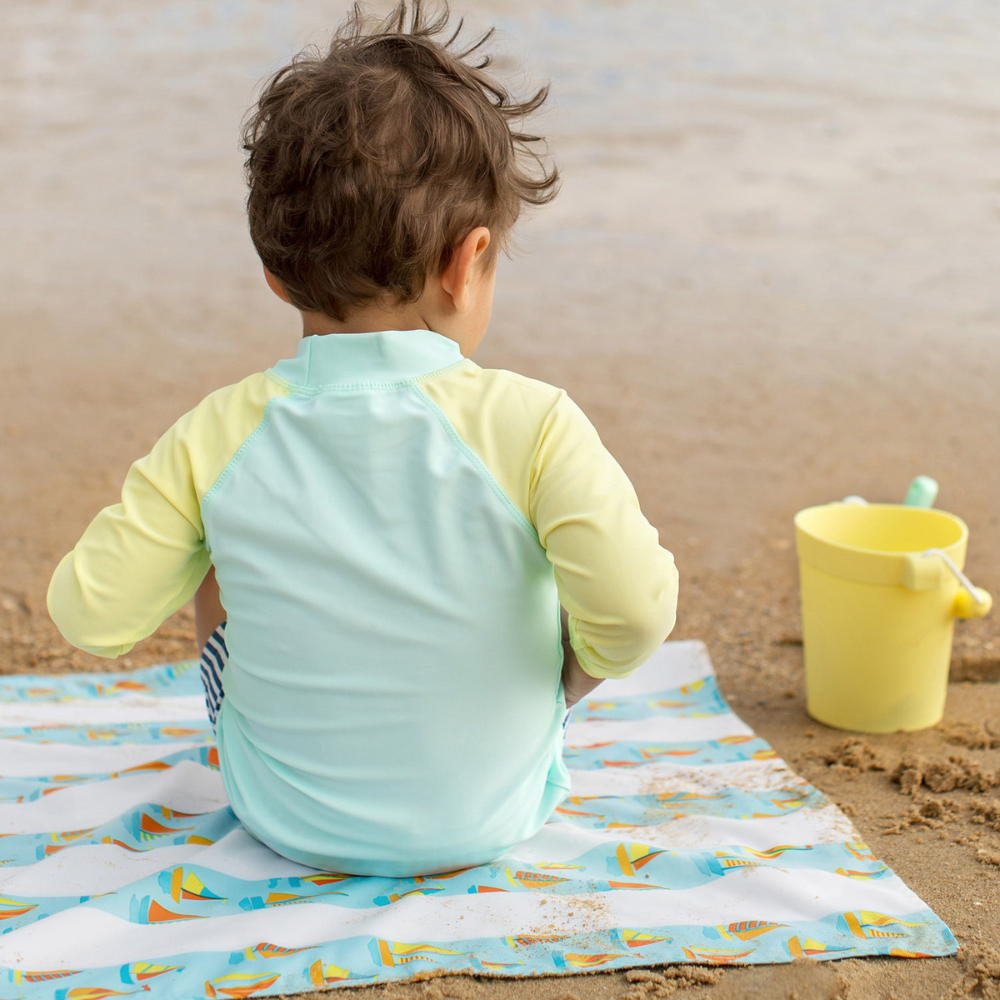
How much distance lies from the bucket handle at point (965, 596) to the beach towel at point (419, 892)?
42cm

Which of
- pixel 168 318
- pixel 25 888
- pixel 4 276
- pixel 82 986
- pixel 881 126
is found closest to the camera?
pixel 82 986

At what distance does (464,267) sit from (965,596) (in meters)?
1.12

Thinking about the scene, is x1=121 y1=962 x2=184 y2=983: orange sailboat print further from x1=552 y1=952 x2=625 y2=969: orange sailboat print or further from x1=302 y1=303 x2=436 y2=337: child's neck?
x1=302 y1=303 x2=436 y2=337: child's neck

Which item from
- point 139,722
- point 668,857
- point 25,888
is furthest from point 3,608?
point 668,857

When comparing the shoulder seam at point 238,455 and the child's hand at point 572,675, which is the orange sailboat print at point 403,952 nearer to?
the child's hand at point 572,675

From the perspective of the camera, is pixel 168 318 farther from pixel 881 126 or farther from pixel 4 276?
pixel 881 126

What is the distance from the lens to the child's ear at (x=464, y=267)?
118 centimetres

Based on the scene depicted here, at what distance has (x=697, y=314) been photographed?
4.96 m

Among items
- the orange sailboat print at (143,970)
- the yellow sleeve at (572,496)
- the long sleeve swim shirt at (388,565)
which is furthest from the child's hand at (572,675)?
the orange sailboat print at (143,970)

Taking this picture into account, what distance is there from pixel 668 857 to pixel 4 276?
485 cm

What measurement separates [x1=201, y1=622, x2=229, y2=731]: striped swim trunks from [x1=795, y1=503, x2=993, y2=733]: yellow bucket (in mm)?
A: 1034

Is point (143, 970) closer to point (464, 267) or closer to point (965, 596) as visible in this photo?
point (464, 267)

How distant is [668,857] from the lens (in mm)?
1399

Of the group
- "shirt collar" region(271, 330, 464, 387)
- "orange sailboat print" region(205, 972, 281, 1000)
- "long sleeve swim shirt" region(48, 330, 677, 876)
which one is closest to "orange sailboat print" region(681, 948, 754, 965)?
"long sleeve swim shirt" region(48, 330, 677, 876)
